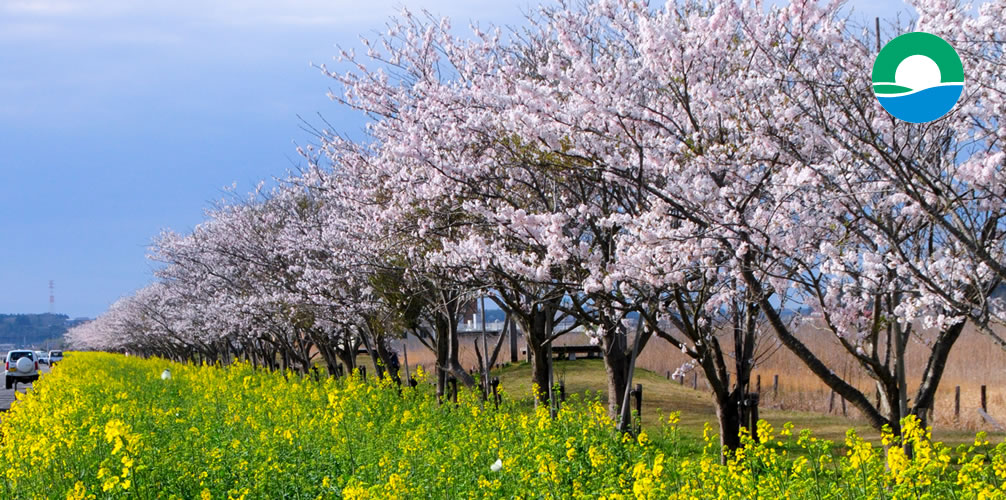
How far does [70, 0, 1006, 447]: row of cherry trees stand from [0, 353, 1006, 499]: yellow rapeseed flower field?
1202mm

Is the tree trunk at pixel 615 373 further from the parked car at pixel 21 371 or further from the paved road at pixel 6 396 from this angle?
the parked car at pixel 21 371

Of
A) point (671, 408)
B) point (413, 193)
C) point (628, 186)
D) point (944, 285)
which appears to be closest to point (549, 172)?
point (628, 186)

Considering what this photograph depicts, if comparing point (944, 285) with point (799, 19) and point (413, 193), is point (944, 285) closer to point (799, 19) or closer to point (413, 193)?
point (799, 19)

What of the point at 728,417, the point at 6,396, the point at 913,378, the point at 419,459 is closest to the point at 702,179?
the point at 419,459

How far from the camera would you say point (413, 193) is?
10.6 meters

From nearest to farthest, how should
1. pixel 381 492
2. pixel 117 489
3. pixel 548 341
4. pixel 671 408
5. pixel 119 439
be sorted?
pixel 381 492, pixel 119 439, pixel 117 489, pixel 548 341, pixel 671 408

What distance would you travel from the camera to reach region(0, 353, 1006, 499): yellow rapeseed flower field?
5020 mm

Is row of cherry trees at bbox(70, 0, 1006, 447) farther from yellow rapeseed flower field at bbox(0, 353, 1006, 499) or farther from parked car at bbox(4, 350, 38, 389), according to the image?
parked car at bbox(4, 350, 38, 389)

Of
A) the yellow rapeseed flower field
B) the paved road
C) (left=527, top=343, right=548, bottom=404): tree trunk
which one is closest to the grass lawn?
(left=527, top=343, right=548, bottom=404): tree trunk

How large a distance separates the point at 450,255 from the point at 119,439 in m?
4.73

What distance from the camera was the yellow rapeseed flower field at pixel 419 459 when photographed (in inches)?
198

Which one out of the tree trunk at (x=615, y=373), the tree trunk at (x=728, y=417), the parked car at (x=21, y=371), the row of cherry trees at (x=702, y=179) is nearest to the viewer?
the row of cherry trees at (x=702, y=179)

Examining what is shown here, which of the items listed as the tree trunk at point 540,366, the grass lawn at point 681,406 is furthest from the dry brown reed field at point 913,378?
the tree trunk at point 540,366

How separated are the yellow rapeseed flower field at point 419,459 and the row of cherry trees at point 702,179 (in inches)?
47.3
